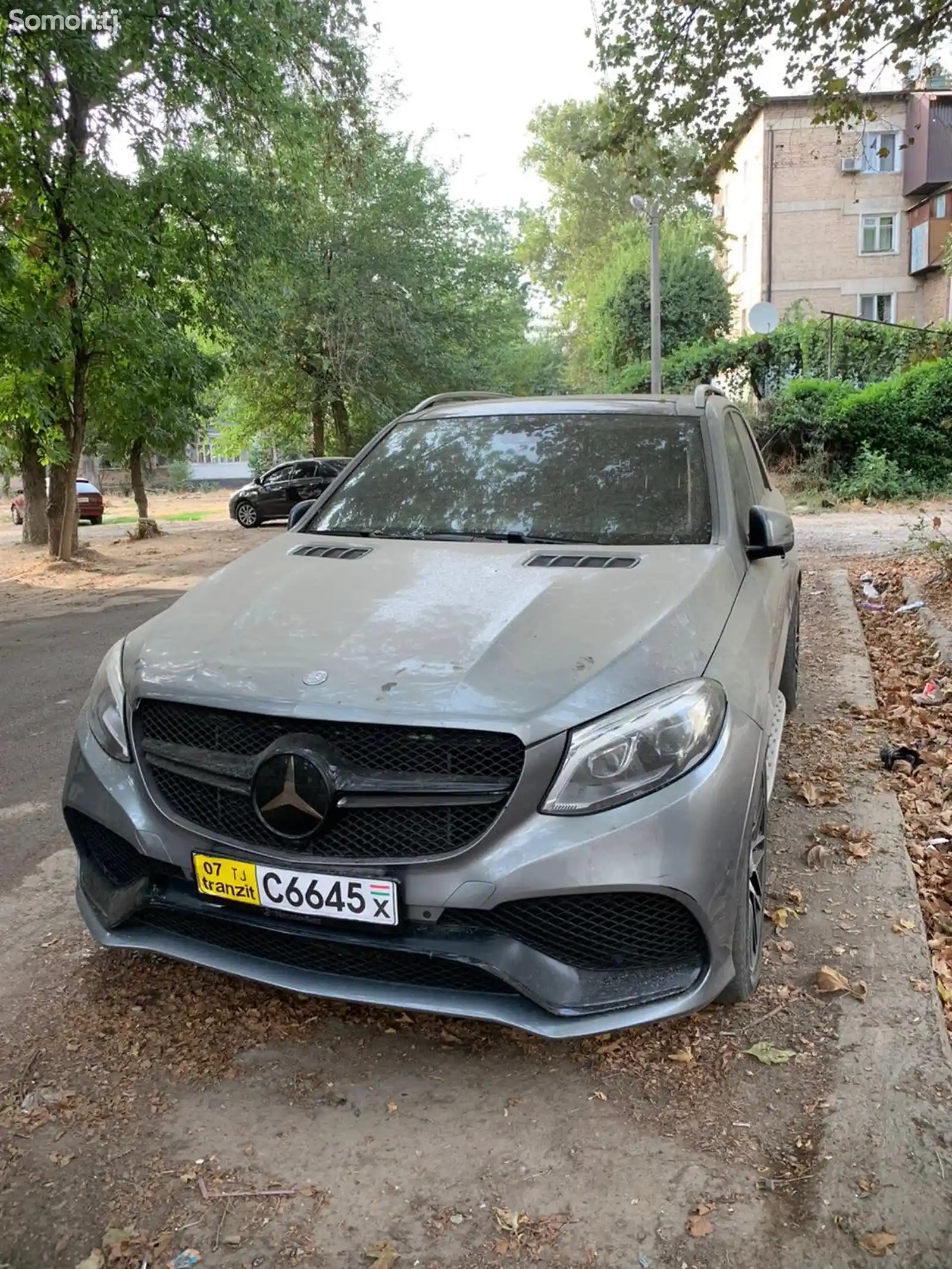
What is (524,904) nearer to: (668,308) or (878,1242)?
(878,1242)

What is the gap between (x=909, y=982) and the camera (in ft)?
9.34

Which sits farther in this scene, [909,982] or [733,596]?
[733,596]

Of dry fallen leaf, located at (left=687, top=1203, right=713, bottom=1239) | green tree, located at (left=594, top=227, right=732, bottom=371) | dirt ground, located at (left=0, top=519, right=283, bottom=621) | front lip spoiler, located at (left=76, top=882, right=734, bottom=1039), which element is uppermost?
green tree, located at (left=594, top=227, right=732, bottom=371)

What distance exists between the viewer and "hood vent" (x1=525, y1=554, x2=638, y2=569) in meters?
3.08

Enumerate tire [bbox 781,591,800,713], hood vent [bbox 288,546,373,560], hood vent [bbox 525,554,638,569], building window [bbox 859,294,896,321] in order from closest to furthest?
hood vent [bbox 525,554,638,569] < hood vent [bbox 288,546,373,560] < tire [bbox 781,591,800,713] < building window [bbox 859,294,896,321]

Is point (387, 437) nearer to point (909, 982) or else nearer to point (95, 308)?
point (909, 982)

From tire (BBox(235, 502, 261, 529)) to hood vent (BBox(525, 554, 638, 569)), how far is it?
2220 cm

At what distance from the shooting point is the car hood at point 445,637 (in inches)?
92.3

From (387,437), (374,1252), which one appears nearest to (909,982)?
(374,1252)

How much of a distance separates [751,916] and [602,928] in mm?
526

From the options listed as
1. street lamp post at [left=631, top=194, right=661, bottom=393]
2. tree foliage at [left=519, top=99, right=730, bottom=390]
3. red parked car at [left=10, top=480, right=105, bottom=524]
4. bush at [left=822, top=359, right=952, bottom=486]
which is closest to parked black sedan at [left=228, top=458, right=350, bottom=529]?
red parked car at [left=10, top=480, right=105, bottom=524]

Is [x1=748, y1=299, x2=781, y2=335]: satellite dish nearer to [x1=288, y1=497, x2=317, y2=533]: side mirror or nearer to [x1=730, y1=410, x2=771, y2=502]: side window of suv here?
[x1=730, y1=410, x2=771, y2=502]: side window of suv

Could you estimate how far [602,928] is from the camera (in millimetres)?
2293

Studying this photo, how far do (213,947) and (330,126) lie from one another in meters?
14.0
